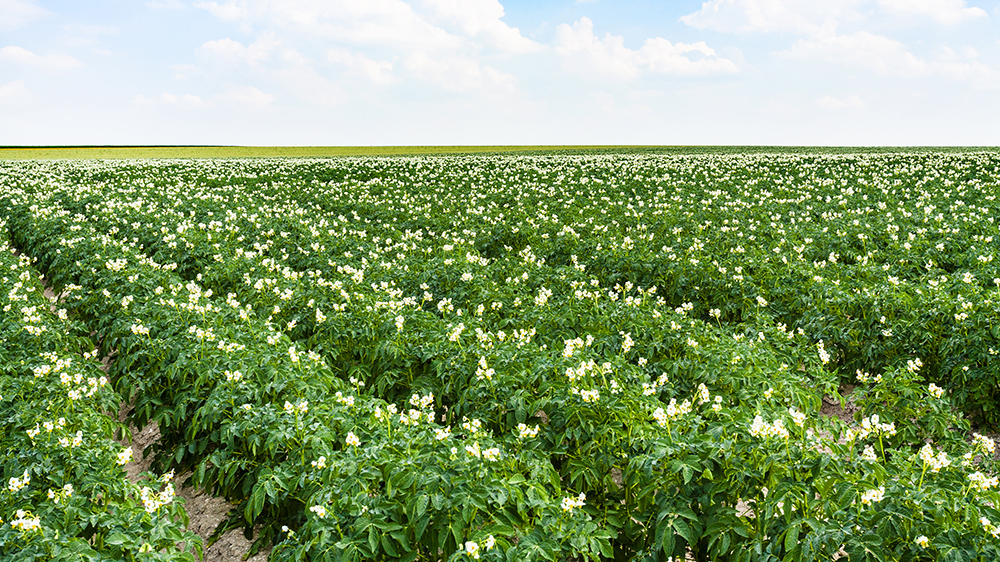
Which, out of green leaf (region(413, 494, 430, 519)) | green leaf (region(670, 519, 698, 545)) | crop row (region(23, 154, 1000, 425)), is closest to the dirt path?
green leaf (region(413, 494, 430, 519))

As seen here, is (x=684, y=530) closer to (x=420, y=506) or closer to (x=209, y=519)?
(x=420, y=506)

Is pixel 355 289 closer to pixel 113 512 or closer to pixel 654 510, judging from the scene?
pixel 113 512

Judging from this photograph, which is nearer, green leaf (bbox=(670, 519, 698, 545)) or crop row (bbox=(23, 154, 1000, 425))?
green leaf (bbox=(670, 519, 698, 545))

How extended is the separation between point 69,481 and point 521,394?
12.0ft

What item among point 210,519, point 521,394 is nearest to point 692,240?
point 521,394

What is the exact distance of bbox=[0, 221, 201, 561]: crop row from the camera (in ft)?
12.9

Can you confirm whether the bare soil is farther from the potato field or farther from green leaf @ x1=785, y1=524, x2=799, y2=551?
green leaf @ x1=785, y1=524, x2=799, y2=551

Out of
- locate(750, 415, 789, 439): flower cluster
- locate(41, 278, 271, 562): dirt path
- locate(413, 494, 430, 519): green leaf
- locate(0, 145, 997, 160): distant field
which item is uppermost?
locate(0, 145, 997, 160): distant field

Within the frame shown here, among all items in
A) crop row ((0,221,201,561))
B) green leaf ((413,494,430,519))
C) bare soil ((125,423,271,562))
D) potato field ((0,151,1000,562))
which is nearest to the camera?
green leaf ((413,494,430,519))

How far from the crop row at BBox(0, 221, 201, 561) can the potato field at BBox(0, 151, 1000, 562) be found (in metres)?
0.03

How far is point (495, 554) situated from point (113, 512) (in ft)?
9.24

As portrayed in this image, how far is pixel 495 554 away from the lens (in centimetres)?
350

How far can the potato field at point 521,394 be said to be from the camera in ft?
12.6

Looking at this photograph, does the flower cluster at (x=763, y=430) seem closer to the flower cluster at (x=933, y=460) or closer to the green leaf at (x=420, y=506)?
the flower cluster at (x=933, y=460)
